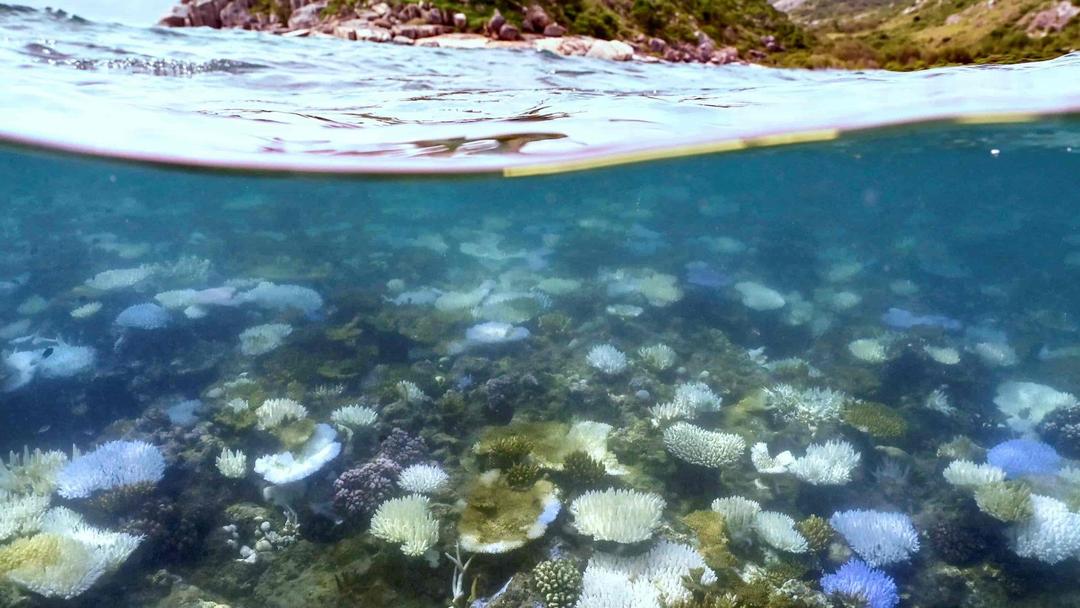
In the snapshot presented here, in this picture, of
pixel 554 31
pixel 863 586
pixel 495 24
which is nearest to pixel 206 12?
pixel 495 24

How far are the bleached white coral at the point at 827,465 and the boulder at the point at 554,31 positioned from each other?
53.0ft

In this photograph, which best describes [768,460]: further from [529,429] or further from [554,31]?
[554,31]

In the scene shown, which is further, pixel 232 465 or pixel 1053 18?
pixel 1053 18

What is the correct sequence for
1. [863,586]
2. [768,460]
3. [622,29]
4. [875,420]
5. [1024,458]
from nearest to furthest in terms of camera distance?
1. [863,586]
2. [768,460]
3. [1024,458]
4. [875,420]
5. [622,29]

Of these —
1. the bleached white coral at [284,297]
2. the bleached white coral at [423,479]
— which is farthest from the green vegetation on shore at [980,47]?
the bleached white coral at [423,479]

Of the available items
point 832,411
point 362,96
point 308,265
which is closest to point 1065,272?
point 832,411

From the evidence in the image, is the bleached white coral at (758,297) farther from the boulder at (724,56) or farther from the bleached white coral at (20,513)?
the boulder at (724,56)

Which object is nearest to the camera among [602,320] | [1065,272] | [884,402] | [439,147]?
[884,402]

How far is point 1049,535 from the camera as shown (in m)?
5.32

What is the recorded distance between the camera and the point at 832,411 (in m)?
7.56

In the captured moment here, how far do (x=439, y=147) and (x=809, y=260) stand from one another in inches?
424

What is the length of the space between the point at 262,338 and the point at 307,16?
14.6m

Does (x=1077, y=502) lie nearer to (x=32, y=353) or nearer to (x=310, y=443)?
(x=310, y=443)

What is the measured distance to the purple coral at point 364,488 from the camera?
539cm
